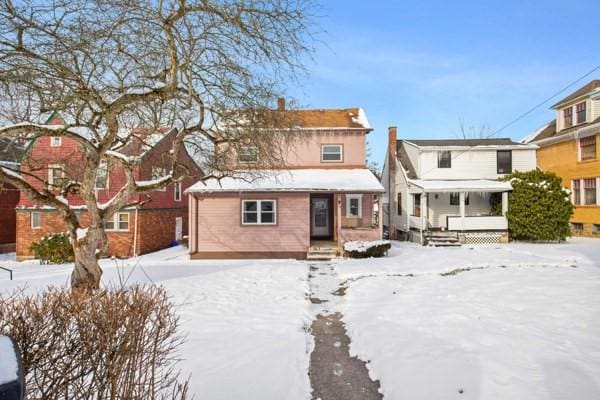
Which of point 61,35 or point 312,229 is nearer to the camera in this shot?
point 61,35

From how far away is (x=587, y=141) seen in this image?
816 inches

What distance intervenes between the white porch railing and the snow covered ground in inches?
242

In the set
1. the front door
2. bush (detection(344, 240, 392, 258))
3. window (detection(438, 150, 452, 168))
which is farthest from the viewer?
window (detection(438, 150, 452, 168))

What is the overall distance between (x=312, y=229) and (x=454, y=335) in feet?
40.6

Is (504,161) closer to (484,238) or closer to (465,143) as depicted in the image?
(465,143)

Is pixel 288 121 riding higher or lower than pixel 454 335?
higher

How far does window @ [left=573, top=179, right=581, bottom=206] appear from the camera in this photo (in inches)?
843

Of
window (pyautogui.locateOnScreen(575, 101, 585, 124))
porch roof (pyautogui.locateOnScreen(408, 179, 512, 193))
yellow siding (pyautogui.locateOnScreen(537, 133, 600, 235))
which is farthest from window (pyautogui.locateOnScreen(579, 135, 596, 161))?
porch roof (pyautogui.locateOnScreen(408, 179, 512, 193))

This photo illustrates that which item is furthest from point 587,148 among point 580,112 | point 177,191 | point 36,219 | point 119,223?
point 36,219

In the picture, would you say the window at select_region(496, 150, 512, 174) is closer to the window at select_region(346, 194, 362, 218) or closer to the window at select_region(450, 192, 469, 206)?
the window at select_region(450, 192, 469, 206)

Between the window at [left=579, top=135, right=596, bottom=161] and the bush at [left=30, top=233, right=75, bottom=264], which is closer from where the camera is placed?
the bush at [left=30, top=233, right=75, bottom=264]

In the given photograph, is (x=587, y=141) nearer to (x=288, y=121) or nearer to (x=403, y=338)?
(x=288, y=121)

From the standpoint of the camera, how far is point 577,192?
21594mm

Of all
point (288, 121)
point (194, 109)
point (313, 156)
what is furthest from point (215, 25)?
point (313, 156)
